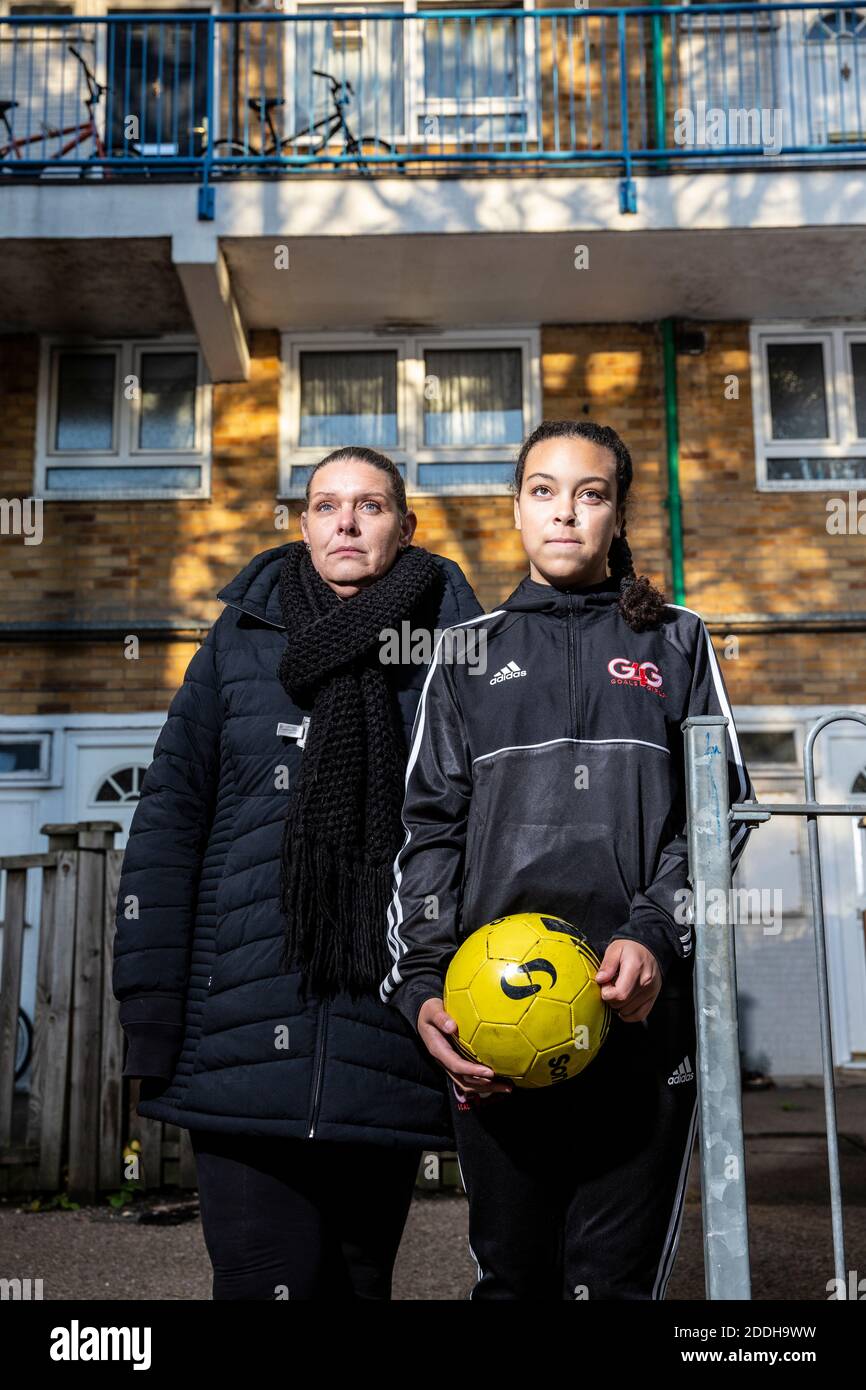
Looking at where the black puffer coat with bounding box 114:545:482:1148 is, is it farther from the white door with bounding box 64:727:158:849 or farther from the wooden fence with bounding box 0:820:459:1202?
the white door with bounding box 64:727:158:849

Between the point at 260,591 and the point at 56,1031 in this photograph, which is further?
the point at 56,1031

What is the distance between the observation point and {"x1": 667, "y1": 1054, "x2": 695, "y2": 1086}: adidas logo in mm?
2336

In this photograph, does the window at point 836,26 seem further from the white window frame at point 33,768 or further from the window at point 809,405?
the white window frame at point 33,768

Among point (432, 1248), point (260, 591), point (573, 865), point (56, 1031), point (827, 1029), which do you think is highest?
point (260, 591)

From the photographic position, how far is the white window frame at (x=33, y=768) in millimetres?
10164

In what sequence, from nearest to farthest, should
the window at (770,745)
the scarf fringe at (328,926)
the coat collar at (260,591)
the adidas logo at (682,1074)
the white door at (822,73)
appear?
the adidas logo at (682,1074)
the scarf fringe at (328,926)
the coat collar at (260,591)
the window at (770,745)
the white door at (822,73)

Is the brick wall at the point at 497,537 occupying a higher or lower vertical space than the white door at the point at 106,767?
higher

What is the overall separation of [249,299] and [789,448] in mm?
4586

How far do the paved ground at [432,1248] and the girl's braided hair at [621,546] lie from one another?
8.62 ft

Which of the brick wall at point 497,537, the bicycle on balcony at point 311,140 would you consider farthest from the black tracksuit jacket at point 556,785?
the bicycle on balcony at point 311,140

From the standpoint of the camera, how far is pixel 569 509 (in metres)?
2.57

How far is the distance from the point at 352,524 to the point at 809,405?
8762mm

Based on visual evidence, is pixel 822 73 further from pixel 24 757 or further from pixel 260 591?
pixel 260 591

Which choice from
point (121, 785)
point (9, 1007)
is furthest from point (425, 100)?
point (9, 1007)
